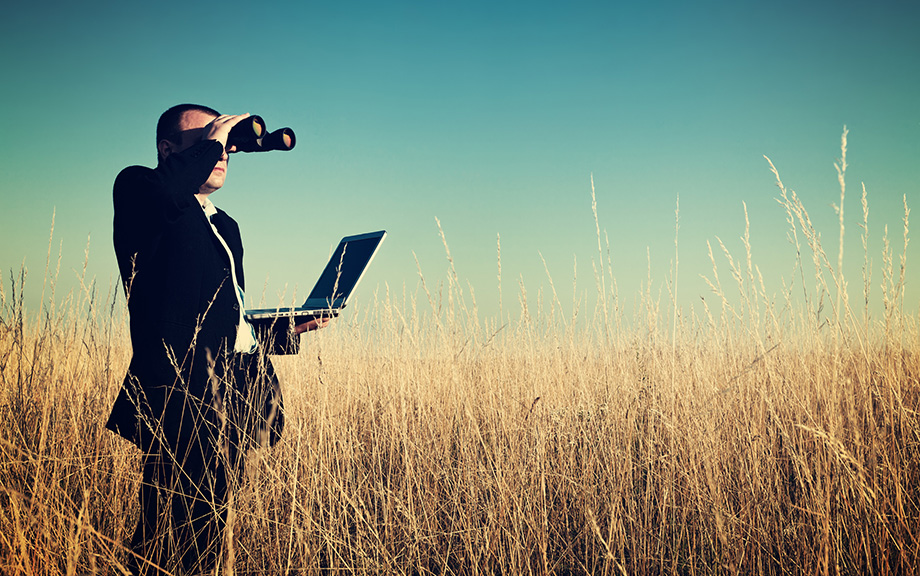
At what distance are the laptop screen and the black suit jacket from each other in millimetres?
336

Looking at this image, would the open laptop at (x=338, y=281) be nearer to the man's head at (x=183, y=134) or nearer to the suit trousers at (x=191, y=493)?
the suit trousers at (x=191, y=493)

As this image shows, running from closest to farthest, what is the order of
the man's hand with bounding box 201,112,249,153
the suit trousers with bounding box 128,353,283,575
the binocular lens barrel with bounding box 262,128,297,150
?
the suit trousers with bounding box 128,353,283,575 → the man's hand with bounding box 201,112,249,153 → the binocular lens barrel with bounding box 262,128,297,150

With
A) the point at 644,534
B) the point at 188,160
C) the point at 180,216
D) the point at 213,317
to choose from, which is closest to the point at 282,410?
the point at 213,317

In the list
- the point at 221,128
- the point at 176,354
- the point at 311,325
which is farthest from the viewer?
the point at 311,325

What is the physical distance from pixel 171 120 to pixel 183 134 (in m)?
0.06

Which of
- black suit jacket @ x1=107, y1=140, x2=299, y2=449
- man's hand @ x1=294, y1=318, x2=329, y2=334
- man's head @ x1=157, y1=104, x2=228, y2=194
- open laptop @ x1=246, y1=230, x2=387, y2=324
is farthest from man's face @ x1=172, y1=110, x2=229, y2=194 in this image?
man's hand @ x1=294, y1=318, x2=329, y2=334

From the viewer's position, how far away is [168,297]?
1298 mm

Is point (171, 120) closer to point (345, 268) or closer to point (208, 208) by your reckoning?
point (208, 208)

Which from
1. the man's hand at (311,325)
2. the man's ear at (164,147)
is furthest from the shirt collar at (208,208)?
the man's hand at (311,325)

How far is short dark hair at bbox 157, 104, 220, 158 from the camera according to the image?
1.48 meters

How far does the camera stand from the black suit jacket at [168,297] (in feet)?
4.19

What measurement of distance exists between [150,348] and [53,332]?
1242 mm

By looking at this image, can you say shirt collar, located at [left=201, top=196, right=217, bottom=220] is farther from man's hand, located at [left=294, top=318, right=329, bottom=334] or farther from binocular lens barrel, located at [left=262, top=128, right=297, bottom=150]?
man's hand, located at [left=294, top=318, right=329, bottom=334]

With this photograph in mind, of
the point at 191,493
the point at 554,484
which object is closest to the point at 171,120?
the point at 191,493
